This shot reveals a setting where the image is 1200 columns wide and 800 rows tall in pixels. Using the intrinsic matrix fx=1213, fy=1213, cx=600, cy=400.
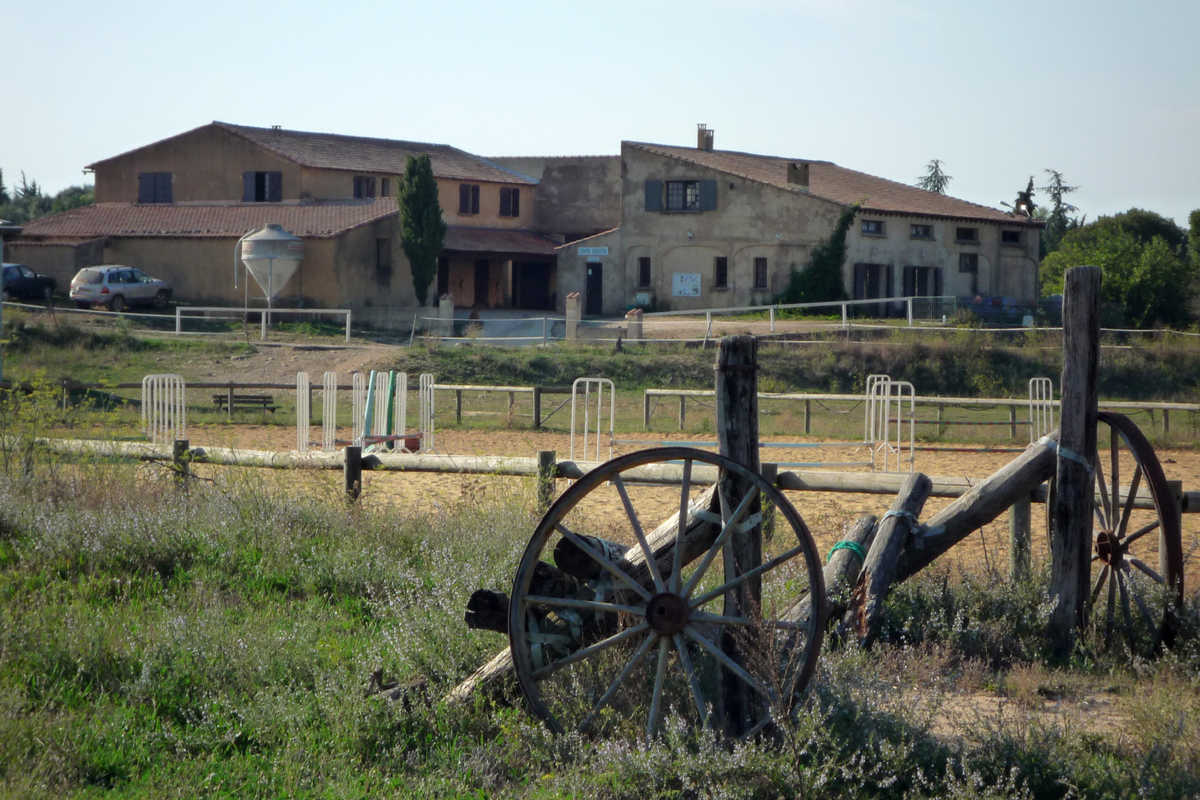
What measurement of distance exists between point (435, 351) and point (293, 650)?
24.2 metres

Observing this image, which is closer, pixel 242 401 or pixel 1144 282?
pixel 242 401

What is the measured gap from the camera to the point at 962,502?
7215mm

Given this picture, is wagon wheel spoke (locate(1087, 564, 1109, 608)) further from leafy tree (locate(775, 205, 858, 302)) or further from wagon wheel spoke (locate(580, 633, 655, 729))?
leafy tree (locate(775, 205, 858, 302))

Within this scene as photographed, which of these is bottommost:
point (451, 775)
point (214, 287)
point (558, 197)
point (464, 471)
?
point (451, 775)

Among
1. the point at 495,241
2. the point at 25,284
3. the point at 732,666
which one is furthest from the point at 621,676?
the point at 495,241

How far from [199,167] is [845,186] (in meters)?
25.1

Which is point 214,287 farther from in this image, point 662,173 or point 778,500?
point 778,500

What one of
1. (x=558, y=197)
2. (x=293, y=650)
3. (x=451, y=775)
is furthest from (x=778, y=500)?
(x=558, y=197)

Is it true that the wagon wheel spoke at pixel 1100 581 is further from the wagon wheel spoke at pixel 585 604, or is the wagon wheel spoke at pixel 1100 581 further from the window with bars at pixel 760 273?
the window with bars at pixel 760 273

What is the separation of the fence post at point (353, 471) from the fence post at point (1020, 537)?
16.0 feet

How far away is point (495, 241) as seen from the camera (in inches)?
1881

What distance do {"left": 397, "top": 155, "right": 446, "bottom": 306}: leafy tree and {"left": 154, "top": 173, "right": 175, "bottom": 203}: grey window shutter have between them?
37.0 feet

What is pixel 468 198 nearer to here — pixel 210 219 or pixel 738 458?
pixel 210 219

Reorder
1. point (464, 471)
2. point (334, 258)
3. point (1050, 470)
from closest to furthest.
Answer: point (1050, 470)
point (464, 471)
point (334, 258)
